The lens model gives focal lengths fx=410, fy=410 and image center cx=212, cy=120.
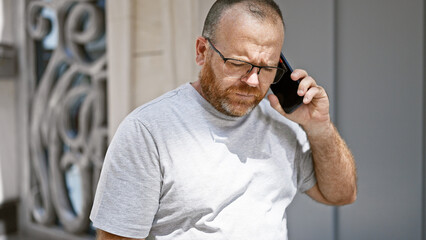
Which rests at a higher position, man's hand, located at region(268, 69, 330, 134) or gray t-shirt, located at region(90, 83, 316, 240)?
man's hand, located at region(268, 69, 330, 134)

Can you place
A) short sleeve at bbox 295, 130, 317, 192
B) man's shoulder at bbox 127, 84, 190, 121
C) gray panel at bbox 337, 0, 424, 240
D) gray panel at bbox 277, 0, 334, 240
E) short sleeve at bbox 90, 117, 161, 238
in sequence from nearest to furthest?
short sleeve at bbox 90, 117, 161, 238
man's shoulder at bbox 127, 84, 190, 121
short sleeve at bbox 295, 130, 317, 192
gray panel at bbox 337, 0, 424, 240
gray panel at bbox 277, 0, 334, 240

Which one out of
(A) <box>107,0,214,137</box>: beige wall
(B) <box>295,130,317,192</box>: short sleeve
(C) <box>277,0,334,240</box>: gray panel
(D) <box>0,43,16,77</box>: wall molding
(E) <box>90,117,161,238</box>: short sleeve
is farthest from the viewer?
(D) <box>0,43,16,77</box>: wall molding

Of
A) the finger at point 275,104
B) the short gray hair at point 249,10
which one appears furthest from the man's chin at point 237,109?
the short gray hair at point 249,10

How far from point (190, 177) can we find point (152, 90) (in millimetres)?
1948

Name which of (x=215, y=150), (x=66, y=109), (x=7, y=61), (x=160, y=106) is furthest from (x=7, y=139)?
(x=215, y=150)

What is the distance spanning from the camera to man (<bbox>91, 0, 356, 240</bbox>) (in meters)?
1.28

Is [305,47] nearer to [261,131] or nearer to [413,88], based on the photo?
[413,88]

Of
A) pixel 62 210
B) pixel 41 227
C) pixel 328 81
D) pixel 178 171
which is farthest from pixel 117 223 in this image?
pixel 41 227

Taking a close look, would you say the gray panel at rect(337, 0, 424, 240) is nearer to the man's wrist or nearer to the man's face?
the man's wrist

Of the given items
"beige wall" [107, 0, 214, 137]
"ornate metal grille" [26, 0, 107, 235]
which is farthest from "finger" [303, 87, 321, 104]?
"ornate metal grille" [26, 0, 107, 235]

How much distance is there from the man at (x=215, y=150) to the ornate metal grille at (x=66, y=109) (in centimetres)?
250

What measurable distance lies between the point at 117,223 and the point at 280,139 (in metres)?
0.67

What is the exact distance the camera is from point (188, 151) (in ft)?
4.41

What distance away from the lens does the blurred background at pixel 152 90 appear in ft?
7.26
